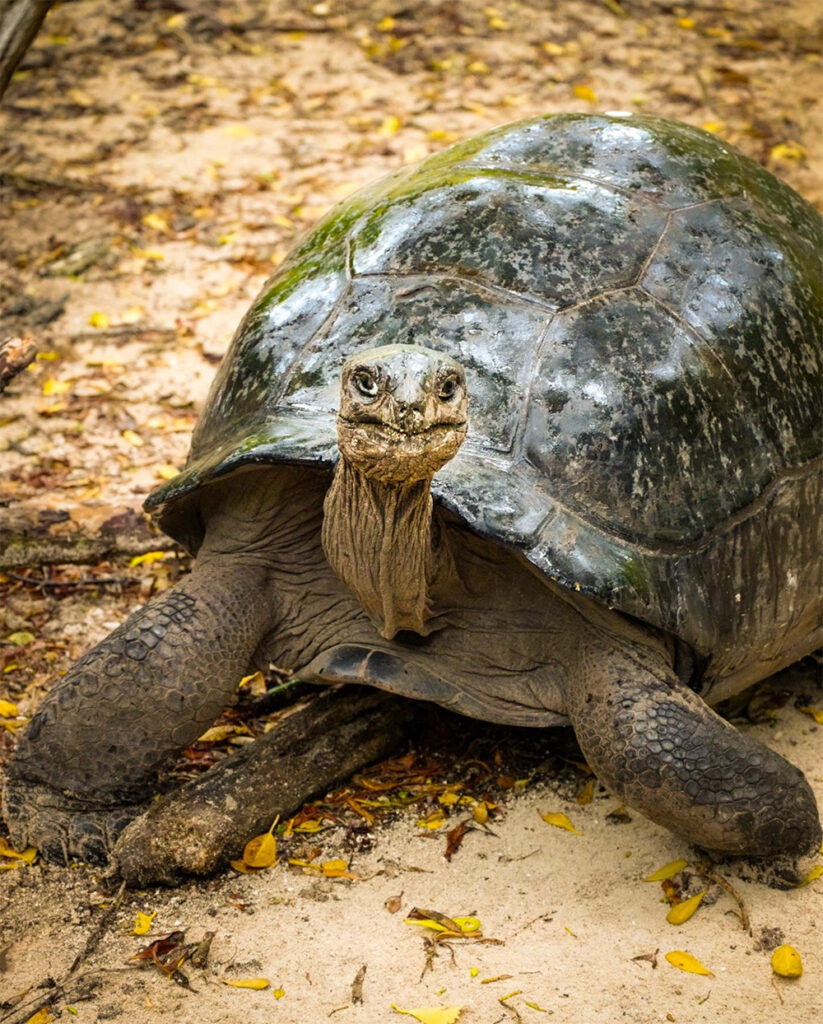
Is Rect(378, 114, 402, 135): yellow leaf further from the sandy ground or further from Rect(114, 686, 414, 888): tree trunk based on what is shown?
Rect(114, 686, 414, 888): tree trunk

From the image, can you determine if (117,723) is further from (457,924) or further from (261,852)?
(457,924)

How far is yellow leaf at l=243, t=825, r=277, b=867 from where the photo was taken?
351 centimetres

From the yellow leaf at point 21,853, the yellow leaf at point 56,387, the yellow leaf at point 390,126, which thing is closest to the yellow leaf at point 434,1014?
the yellow leaf at point 21,853

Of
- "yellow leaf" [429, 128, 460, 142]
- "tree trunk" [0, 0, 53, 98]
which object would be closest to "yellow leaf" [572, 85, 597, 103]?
"yellow leaf" [429, 128, 460, 142]

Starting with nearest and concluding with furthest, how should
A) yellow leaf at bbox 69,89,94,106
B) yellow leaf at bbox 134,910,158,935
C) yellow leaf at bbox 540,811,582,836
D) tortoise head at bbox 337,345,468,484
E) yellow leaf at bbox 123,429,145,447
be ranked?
1. tortoise head at bbox 337,345,468,484
2. yellow leaf at bbox 134,910,158,935
3. yellow leaf at bbox 540,811,582,836
4. yellow leaf at bbox 123,429,145,447
5. yellow leaf at bbox 69,89,94,106

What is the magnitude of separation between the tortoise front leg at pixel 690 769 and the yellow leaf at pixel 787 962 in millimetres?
299

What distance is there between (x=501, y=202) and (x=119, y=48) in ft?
21.9

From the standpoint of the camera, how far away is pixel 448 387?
8.96 feet

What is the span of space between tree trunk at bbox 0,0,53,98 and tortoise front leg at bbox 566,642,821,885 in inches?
133

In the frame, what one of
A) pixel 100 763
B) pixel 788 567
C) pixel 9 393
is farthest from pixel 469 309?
pixel 9 393

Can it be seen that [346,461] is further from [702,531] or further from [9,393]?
[9,393]

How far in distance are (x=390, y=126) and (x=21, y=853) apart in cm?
625

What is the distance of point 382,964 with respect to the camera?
10.3 feet

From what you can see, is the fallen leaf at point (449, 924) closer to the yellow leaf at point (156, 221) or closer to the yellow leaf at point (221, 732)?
the yellow leaf at point (221, 732)
